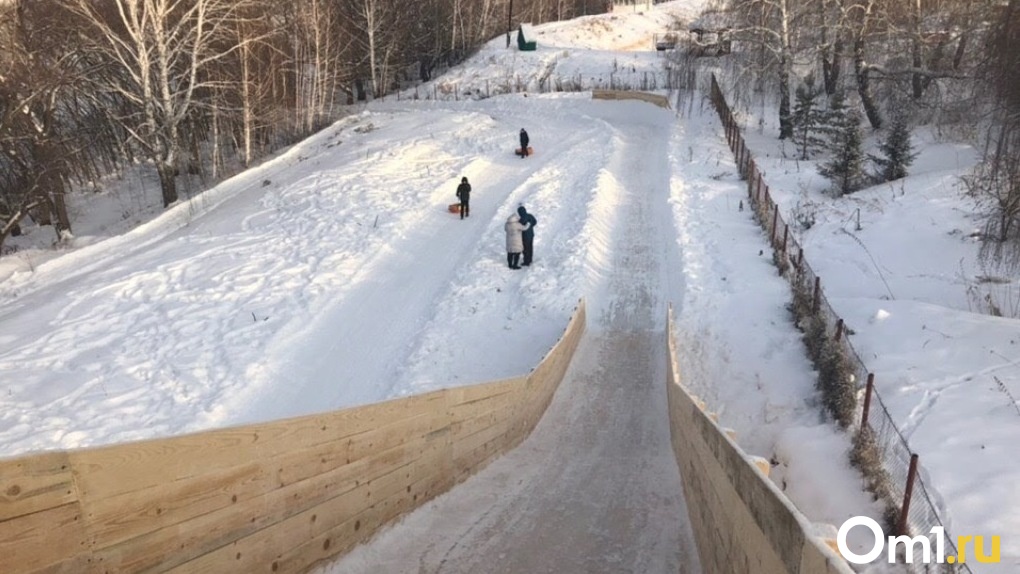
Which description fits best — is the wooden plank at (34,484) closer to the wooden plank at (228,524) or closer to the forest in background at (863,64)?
the wooden plank at (228,524)

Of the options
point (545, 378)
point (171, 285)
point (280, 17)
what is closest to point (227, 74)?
point (280, 17)

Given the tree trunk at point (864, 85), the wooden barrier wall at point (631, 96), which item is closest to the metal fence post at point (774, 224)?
the tree trunk at point (864, 85)

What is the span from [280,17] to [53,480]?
114 ft

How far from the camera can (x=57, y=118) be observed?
1107 inches

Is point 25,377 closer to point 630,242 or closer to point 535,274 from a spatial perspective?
point 535,274

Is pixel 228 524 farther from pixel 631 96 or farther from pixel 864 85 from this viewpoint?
pixel 631 96

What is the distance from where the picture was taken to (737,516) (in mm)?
4152

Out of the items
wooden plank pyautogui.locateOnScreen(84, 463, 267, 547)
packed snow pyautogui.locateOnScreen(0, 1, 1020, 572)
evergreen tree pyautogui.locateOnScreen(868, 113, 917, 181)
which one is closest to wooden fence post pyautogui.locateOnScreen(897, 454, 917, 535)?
packed snow pyautogui.locateOnScreen(0, 1, 1020, 572)

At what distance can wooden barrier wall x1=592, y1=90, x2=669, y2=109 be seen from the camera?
31.3 meters

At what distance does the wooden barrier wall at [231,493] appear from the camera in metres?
3.03

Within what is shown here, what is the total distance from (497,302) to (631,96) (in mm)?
20871

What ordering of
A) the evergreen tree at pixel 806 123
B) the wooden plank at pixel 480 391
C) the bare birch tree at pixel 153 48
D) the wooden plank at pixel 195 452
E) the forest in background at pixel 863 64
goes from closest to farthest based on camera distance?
the wooden plank at pixel 195 452
the wooden plank at pixel 480 391
the forest in background at pixel 863 64
the bare birch tree at pixel 153 48
the evergreen tree at pixel 806 123

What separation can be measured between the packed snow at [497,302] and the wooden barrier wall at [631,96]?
6094mm

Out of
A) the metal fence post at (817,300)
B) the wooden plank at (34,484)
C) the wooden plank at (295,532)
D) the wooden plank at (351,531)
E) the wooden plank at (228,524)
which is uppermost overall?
the wooden plank at (34,484)
